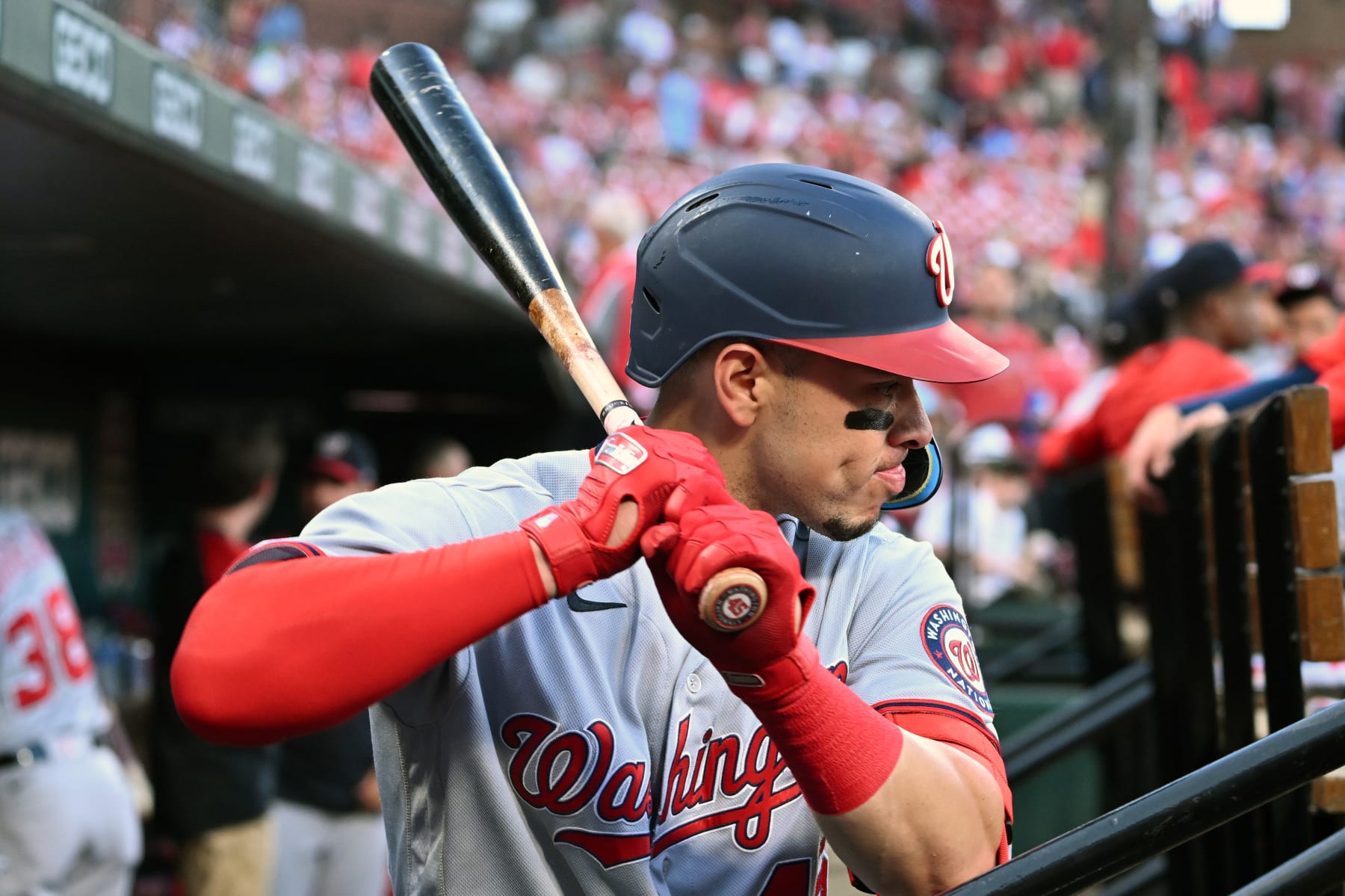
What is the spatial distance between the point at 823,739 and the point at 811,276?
468 mm

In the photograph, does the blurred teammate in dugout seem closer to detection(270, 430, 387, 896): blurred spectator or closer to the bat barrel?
detection(270, 430, 387, 896): blurred spectator

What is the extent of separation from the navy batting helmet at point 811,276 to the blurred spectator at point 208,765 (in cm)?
271

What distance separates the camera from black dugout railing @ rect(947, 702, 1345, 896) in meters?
1.30

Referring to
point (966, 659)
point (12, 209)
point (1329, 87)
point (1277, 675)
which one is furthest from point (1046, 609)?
point (1329, 87)

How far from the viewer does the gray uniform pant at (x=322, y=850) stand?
4.16 m

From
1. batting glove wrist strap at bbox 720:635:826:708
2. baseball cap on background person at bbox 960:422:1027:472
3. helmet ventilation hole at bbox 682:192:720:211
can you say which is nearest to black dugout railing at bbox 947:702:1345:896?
batting glove wrist strap at bbox 720:635:826:708

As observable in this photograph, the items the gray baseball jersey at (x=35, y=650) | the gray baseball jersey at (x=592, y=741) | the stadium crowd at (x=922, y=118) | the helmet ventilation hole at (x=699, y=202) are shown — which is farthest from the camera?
the stadium crowd at (x=922, y=118)

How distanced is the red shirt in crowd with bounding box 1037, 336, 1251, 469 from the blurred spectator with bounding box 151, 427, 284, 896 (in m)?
2.49

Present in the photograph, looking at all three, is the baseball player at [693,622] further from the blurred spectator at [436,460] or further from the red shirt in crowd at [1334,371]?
the blurred spectator at [436,460]

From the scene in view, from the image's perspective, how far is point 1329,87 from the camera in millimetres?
20562

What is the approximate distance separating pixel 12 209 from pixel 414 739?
7.93ft

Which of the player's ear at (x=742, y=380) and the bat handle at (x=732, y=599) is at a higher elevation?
the player's ear at (x=742, y=380)

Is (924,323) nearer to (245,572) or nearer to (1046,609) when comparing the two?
(245,572)

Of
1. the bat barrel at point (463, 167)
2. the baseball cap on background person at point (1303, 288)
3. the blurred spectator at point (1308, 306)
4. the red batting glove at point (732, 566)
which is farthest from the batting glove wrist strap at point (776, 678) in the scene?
the baseball cap on background person at point (1303, 288)
